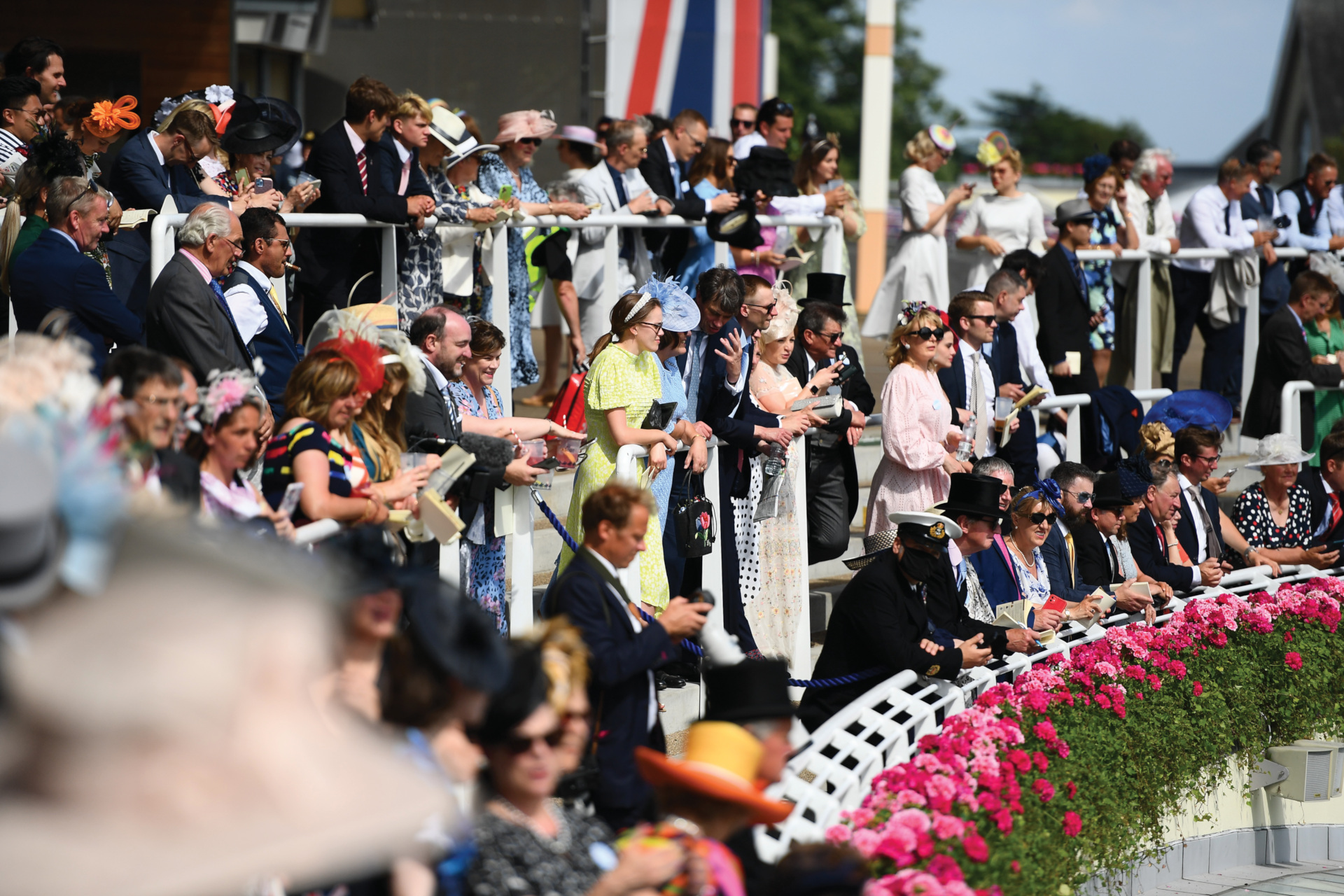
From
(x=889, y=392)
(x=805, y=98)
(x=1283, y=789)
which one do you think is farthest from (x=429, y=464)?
(x=805, y=98)

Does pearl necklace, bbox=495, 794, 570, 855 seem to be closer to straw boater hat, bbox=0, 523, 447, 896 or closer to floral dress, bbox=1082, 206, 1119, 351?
straw boater hat, bbox=0, 523, 447, 896

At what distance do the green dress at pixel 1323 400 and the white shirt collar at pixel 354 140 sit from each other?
6426mm

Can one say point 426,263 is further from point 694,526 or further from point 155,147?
point 694,526

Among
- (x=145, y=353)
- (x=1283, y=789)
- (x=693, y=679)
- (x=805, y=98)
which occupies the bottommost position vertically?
(x=1283, y=789)

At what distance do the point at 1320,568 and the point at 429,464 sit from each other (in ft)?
19.2

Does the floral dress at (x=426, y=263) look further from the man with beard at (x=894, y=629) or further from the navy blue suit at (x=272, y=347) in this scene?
the man with beard at (x=894, y=629)

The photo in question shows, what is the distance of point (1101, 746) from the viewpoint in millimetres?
6250

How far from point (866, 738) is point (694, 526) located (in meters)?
1.07

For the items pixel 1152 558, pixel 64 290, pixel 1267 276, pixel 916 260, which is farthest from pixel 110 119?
pixel 1267 276

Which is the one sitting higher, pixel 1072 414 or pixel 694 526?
pixel 1072 414

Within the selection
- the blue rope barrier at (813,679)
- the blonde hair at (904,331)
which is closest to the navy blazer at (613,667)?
the blue rope barrier at (813,679)

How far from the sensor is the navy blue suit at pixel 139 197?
6.00 metres

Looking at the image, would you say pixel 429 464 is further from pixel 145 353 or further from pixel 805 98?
pixel 805 98

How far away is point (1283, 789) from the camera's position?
772cm
